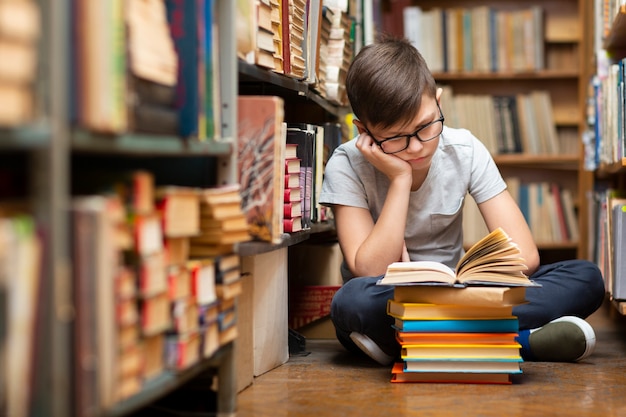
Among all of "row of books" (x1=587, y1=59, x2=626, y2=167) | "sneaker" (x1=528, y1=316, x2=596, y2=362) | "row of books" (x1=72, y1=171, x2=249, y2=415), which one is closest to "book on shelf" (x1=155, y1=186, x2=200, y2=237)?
"row of books" (x1=72, y1=171, x2=249, y2=415)

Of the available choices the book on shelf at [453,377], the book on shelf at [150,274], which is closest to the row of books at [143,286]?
the book on shelf at [150,274]

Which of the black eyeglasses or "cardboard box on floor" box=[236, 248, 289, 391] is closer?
"cardboard box on floor" box=[236, 248, 289, 391]

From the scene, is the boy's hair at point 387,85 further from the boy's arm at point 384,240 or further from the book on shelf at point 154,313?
the book on shelf at point 154,313

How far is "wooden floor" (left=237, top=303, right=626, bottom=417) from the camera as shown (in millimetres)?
1658

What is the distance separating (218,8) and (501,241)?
736mm

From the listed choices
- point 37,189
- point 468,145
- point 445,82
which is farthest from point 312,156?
point 445,82

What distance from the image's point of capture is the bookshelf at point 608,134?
248 centimetres

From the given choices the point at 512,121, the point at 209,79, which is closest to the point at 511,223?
the point at 209,79

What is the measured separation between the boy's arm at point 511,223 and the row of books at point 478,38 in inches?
89.9

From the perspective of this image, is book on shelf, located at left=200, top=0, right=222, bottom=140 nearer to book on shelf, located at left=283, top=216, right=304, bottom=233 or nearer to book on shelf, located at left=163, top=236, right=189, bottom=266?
book on shelf, located at left=163, top=236, right=189, bottom=266

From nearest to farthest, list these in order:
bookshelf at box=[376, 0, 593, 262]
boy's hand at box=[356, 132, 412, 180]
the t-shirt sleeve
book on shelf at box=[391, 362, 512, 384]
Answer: book on shelf at box=[391, 362, 512, 384]
boy's hand at box=[356, 132, 412, 180]
the t-shirt sleeve
bookshelf at box=[376, 0, 593, 262]

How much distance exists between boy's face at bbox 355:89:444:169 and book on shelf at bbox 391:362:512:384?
53cm

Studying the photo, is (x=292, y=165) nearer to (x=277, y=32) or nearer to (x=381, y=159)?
(x=381, y=159)

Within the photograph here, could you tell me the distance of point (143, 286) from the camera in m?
1.21
